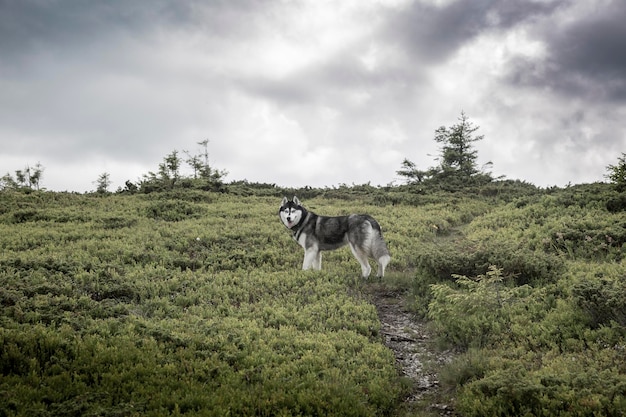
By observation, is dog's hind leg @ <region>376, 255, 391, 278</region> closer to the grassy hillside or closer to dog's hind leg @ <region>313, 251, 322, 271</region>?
the grassy hillside

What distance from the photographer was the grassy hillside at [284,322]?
803 cm

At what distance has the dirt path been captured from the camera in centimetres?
902

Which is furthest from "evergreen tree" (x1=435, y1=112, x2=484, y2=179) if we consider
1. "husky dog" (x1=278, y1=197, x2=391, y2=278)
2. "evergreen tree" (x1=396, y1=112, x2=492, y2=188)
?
"husky dog" (x1=278, y1=197, x2=391, y2=278)

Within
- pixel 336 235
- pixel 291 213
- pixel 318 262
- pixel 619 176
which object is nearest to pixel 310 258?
pixel 318 262

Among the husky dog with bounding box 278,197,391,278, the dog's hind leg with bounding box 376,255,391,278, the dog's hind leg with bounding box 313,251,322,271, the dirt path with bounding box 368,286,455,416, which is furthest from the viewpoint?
the dog's hind leg with bounding box 313,251,322,271

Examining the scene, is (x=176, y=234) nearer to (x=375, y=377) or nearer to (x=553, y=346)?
(x=375, y=377)

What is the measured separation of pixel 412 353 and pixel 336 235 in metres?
6.53

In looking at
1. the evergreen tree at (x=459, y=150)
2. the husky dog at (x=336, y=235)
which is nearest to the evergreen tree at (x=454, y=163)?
the evergreen tree at (x=459, y=150)

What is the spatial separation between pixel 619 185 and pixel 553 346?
18.3 meters

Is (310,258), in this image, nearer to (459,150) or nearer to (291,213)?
(291,213)

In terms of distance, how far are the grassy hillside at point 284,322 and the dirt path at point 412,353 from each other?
0.40 meters

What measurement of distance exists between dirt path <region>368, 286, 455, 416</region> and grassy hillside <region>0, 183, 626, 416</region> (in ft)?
1.31

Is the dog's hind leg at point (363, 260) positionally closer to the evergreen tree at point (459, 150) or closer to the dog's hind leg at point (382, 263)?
the dog's hind leg at point (382, 263)

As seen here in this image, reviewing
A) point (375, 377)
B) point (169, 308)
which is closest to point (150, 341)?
point (169, 308)
